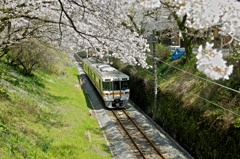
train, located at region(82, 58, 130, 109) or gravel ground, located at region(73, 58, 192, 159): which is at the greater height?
train, located at region(82, 58, 130, 109)

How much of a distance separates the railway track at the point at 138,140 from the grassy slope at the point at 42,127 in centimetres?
157

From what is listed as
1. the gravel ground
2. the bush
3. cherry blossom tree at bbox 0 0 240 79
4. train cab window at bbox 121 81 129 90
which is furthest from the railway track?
the bush

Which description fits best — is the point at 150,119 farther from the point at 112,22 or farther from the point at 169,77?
the point at 112,22

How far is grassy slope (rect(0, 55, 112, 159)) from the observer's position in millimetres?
10945

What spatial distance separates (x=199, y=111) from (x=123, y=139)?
452cm

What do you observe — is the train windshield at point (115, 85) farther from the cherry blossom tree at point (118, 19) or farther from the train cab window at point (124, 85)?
the cherry blossom tree at point (118, 19)

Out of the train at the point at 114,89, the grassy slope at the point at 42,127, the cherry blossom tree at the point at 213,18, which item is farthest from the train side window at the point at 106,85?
the cherry blossom tree at the point at 213,18

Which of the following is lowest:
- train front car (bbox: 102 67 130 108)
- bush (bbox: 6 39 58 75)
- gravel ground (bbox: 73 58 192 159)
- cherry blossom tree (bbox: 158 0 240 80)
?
gravel ground (bbox: 73 58 192 159)

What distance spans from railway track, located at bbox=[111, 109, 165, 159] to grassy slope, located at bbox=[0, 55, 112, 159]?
157 cm

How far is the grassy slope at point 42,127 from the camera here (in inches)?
431

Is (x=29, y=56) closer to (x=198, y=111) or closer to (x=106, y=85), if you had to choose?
(x=106, y=85)

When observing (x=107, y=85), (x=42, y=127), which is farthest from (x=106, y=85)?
(x=42, y=127)

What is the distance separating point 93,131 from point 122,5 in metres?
10.1

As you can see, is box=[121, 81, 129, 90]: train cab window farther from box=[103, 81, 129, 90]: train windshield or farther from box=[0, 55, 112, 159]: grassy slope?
box=[0, 55, 112, 159]: grassy slope
